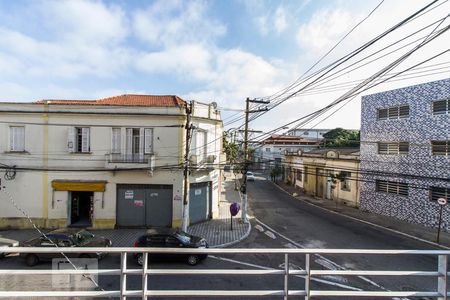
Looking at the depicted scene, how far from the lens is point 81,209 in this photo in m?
19.1

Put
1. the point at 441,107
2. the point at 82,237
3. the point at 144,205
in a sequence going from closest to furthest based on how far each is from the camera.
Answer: the point at 82,237, the point at 144,205, the point at 441,107

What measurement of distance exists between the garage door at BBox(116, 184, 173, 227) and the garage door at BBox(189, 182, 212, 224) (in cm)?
151

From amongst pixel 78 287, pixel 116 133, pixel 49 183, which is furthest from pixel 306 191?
pixel 78 287

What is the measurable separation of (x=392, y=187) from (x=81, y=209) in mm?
22675

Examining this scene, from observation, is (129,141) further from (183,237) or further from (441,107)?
(441,107)

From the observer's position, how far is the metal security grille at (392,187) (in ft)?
68.5

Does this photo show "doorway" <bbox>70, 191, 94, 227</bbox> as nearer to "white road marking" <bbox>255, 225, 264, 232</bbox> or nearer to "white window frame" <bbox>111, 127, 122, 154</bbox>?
"white window frame" <bbox>111, 127, 122, 154</bbox>

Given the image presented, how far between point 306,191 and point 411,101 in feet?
60.0

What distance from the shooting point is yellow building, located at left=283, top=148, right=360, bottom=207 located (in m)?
26.3

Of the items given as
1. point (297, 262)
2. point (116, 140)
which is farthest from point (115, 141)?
Answer: point (297, 262)

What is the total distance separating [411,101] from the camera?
2048cm

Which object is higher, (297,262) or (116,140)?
(116,140)

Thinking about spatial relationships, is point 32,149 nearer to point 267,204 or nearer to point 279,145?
point 267,204

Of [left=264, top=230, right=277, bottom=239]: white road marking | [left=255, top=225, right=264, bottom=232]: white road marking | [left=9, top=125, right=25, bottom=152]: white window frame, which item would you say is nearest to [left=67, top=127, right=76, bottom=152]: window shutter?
[left=9, top=125, right=25, bottom=152]: white window frame
